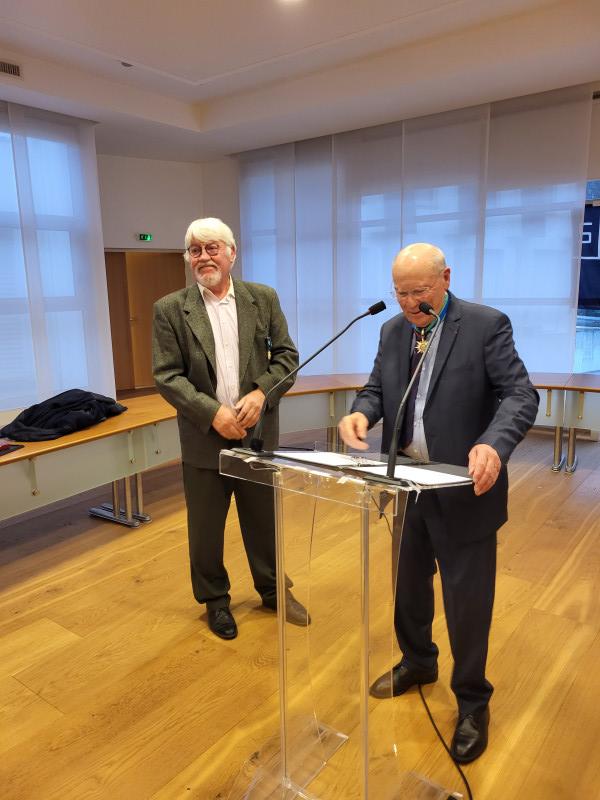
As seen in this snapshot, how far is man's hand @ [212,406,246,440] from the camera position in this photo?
6.96 feet

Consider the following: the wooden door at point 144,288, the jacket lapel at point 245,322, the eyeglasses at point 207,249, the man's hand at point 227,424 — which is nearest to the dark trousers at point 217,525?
the man's hand at point 227,424

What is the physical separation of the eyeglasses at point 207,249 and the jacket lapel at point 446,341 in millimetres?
934

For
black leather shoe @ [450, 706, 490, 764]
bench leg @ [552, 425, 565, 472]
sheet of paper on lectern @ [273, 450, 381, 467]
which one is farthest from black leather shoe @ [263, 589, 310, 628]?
bench leg @ [552, 425, 565, 472]

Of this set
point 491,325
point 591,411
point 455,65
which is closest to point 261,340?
point 491,325

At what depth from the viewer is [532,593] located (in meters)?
2.65

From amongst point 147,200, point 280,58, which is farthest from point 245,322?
point 147,200

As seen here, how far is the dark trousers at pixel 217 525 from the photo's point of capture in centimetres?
230

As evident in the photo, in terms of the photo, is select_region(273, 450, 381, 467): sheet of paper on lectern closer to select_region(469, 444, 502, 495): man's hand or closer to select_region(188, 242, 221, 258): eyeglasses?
select_region(469, 444, 502, 495): man's hand

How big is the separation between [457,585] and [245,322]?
1.22 metres

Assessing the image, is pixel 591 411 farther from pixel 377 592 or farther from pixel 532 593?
pixel 377 592

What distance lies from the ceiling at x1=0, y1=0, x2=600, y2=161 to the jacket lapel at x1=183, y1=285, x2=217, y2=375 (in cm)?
271

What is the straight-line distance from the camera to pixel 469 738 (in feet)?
5.57

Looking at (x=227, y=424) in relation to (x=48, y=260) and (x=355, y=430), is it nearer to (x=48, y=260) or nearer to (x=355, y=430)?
(x=355, y=430)

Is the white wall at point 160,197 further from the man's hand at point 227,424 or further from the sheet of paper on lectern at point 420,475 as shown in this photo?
the sheet of paper on lectern at point 420,475
